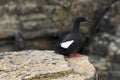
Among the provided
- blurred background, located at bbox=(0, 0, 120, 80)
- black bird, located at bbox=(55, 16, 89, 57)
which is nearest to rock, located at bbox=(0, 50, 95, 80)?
black bird, located at bbox=(55, 16, 89, 57)

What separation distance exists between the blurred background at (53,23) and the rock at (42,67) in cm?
1146

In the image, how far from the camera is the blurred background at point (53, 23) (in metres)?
20.9

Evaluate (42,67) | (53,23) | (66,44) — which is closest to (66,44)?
(66,44)

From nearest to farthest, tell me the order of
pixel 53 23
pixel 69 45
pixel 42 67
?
pixel 42 67 < pixel 69 45 < pixel 53 23

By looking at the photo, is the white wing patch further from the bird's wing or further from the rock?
the rock

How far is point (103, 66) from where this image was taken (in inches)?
768

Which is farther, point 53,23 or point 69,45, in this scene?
point 53,23

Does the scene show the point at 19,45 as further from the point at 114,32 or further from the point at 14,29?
the point at 114,32

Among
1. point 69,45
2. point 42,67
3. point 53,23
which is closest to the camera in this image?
point 42,67

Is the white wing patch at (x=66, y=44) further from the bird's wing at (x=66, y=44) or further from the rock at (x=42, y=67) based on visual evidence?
the rock at (x=42, y=67)

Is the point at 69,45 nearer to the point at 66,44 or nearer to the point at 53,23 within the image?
the point at 66,44

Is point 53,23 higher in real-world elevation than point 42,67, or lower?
lower

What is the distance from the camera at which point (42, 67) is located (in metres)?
8.19

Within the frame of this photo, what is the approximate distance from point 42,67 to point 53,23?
1381cm
